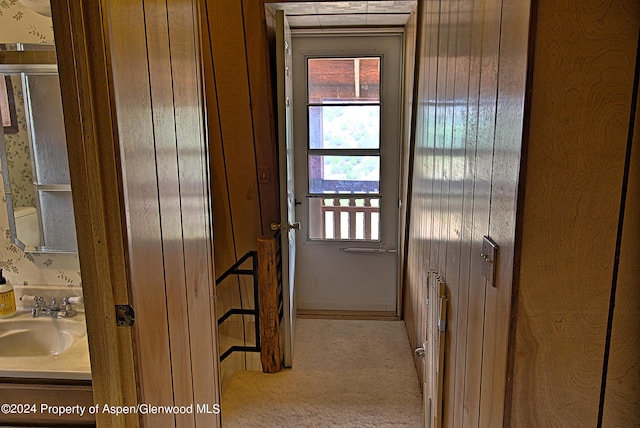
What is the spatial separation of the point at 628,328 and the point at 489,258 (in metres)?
0.33

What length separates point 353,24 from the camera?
338cm

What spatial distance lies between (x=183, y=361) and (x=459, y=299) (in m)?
0.93

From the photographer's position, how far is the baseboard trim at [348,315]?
376 cm

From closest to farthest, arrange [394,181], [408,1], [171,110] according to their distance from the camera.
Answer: [171,110], [408,1], [394,181]

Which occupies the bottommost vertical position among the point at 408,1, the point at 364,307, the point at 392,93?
the point at 364,307

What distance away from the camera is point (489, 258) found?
1.24m

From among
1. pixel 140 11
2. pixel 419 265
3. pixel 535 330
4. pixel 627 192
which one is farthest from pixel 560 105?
pixel 419 265

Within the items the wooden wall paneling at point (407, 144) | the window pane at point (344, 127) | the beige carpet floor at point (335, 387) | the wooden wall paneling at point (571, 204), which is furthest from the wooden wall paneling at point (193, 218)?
the window pane at point (344, 127)

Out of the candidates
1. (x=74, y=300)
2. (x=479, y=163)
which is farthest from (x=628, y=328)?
(x=74, y=300)

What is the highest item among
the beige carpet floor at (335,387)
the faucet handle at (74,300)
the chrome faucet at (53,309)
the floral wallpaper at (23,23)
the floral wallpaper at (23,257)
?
the floral wallpaper at (23,23)

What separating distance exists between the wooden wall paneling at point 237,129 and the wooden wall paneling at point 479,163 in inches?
56.8

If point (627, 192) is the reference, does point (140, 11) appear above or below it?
above

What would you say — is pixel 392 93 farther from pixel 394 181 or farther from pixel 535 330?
pixel 535 330

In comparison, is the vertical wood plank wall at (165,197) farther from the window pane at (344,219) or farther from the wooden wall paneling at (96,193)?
the window pane at (344,219)
